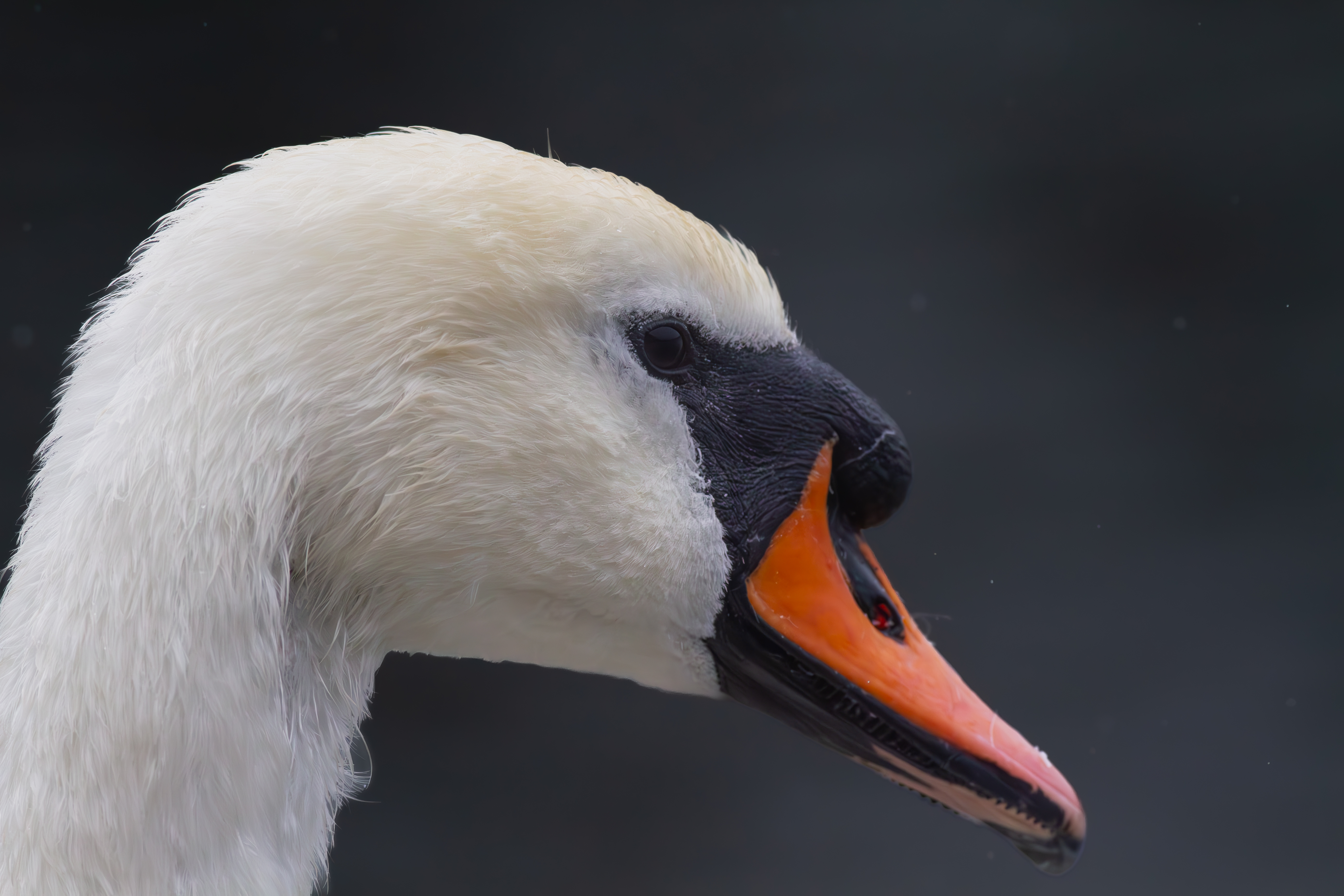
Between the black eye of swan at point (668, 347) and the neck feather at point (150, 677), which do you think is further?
the black eye of swan at point (668, 347)

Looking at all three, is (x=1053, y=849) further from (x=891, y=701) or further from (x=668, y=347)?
(x=668, y=347)

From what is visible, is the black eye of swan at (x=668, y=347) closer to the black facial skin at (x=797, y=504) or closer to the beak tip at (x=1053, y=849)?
the black facial skin at (x=797, y=504)

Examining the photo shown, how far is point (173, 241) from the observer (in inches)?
43.4

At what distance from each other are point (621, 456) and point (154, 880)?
20.8 inches

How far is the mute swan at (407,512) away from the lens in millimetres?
995

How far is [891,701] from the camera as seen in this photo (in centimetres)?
128

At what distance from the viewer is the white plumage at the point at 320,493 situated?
991 millimetres

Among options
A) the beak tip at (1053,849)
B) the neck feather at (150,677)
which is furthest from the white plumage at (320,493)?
the beak tip at (1053,849)

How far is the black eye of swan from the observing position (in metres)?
1.24

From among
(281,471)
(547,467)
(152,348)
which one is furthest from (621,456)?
(152,348)

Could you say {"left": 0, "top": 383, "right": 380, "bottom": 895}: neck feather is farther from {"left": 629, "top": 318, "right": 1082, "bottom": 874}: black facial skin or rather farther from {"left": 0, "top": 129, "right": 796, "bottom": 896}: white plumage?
{"left": 629, "top": 318, "right": 1082, "bottom": 874}: black facial skin

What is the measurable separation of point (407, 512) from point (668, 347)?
1.01ft

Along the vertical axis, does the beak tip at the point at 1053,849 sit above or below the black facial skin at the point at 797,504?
below

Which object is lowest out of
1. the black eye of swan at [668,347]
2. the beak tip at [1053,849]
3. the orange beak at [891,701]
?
the beak tip at [1053,849]
